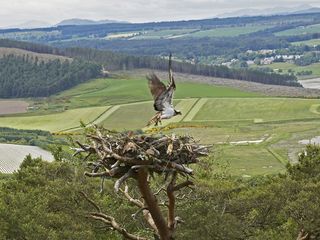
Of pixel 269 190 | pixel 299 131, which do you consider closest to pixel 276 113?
pixel 299 131

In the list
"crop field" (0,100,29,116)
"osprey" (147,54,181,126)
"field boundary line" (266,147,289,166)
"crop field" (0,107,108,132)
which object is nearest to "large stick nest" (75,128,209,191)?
"osprey" (147,54,181,126)

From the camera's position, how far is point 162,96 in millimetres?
A: 13250

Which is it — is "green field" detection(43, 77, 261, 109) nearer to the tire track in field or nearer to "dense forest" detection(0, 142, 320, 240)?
the tire track in field

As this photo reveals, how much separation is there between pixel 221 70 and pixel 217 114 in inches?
2649

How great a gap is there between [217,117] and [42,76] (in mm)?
81158

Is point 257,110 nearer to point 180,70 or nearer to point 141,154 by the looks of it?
point 180,70

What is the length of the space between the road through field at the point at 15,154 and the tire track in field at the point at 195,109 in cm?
3256

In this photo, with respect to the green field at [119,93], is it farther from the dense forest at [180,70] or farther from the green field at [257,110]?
the dense forest at [180,70]

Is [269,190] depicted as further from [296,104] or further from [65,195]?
[296,104]

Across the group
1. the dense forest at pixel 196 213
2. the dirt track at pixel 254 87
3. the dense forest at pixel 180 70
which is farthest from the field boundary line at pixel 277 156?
the dense forest at pixel 180 70

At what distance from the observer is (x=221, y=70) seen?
599ft

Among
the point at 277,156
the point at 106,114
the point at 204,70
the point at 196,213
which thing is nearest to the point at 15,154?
the point at 277,156

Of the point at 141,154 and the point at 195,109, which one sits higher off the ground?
the point at 141,154

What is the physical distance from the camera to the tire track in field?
11079 centimetres
